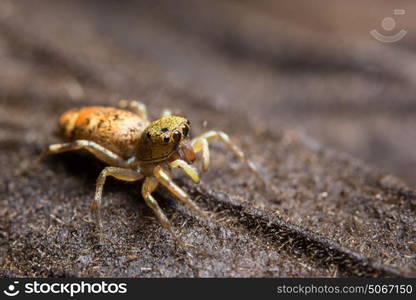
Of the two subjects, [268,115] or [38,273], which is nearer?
[38,273]

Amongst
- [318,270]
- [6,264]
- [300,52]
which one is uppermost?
[300,52]

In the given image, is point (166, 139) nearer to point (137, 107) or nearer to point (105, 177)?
point (105, 177)

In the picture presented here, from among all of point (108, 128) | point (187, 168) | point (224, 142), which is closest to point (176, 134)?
point (187, 168)

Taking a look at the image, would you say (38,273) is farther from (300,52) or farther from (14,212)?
(300,52)

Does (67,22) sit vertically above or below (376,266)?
above

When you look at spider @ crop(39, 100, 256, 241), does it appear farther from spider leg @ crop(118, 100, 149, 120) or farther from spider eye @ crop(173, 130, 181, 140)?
spider leg @ crop(118, 100, 149, 120)

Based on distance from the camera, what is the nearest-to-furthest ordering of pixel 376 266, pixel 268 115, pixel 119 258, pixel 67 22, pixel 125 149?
pixel 376 266
pixel 119 258
pixel 125 149
pixel 268 115
pixel 67 22

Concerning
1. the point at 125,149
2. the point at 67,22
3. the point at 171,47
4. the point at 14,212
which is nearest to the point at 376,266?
the point at 125,149

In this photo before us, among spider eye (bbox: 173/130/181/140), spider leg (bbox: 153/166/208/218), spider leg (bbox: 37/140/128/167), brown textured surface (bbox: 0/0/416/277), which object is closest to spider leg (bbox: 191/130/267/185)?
brown textured surface (bbox: 0/0/416/277)

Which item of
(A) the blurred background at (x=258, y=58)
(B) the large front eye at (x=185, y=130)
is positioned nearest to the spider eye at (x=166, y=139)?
(B) the large front eye at (x=185, y=130)
